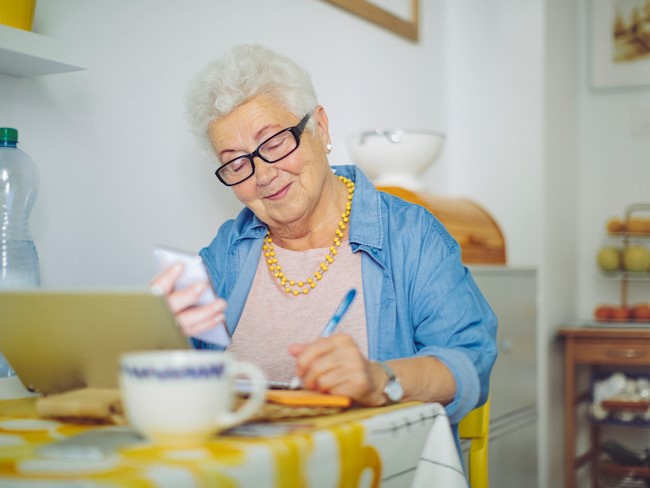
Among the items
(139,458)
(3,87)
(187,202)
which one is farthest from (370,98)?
(139,458)

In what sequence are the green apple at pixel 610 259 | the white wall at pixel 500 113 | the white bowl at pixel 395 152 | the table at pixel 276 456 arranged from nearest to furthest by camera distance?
1. the table at pixel 276 456
2. the white bowl at pixel 395 152
3. the white wall at pixel 500 113
4. the green apple at pixel 610 259

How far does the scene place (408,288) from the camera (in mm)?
1402

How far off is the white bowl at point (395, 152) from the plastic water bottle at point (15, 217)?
1238 mm

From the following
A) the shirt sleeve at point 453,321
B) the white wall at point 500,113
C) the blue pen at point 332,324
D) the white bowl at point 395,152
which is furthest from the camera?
the white wall at point 500,113

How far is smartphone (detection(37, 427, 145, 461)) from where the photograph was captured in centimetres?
71

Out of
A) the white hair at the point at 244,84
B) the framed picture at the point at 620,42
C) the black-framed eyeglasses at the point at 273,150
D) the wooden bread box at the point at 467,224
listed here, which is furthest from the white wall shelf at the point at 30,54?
the framed picture at the point at 620,42

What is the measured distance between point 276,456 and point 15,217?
2.99ft

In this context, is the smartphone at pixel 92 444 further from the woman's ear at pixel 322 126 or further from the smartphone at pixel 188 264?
the woman's ear at pixel 322 126

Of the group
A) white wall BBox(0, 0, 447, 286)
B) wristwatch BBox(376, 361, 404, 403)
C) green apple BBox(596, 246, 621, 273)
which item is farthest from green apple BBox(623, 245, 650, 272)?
wristwatch BBox(376, 361, 404, 403)

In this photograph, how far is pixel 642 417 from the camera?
9.96ft

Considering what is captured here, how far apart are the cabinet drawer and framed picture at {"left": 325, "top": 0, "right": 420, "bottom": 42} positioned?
1405 millimetres

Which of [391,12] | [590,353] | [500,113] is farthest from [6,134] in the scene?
[590,353]

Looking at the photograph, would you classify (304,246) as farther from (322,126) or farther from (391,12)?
(391,12)

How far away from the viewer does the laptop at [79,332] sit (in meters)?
0.83
